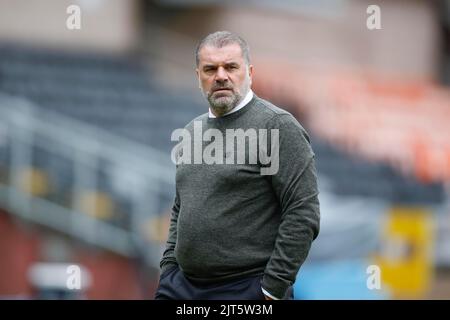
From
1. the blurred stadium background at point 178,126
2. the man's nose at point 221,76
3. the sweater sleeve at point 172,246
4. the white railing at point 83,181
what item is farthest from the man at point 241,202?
the white railing at point 83,181

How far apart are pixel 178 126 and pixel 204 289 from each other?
7643 mm

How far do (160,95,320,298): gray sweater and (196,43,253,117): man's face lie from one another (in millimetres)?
50

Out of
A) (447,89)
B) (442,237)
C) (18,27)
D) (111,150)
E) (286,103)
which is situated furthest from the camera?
(447,89)

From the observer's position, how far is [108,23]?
39.7ft

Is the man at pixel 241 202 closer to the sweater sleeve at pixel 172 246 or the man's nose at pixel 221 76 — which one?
the man's nose at pixel 221 76

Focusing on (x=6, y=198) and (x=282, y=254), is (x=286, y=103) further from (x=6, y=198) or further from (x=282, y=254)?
(x=282, y=254)

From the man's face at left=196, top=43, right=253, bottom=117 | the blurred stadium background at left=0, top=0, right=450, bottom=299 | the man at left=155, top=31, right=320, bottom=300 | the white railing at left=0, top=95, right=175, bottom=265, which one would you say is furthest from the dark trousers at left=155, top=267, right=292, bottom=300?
the white railing at left=0, top=95, right=175, bottom=265

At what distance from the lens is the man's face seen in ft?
9.50

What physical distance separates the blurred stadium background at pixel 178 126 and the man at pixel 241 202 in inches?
153

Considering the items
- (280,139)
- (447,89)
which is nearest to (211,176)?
(280,139)

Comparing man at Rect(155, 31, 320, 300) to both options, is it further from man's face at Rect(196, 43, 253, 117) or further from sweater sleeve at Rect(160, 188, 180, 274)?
sweater sleeve at Rect(160, 188, 180, 274)

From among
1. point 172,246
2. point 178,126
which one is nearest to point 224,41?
point 172,246

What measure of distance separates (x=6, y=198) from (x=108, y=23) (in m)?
4.60
